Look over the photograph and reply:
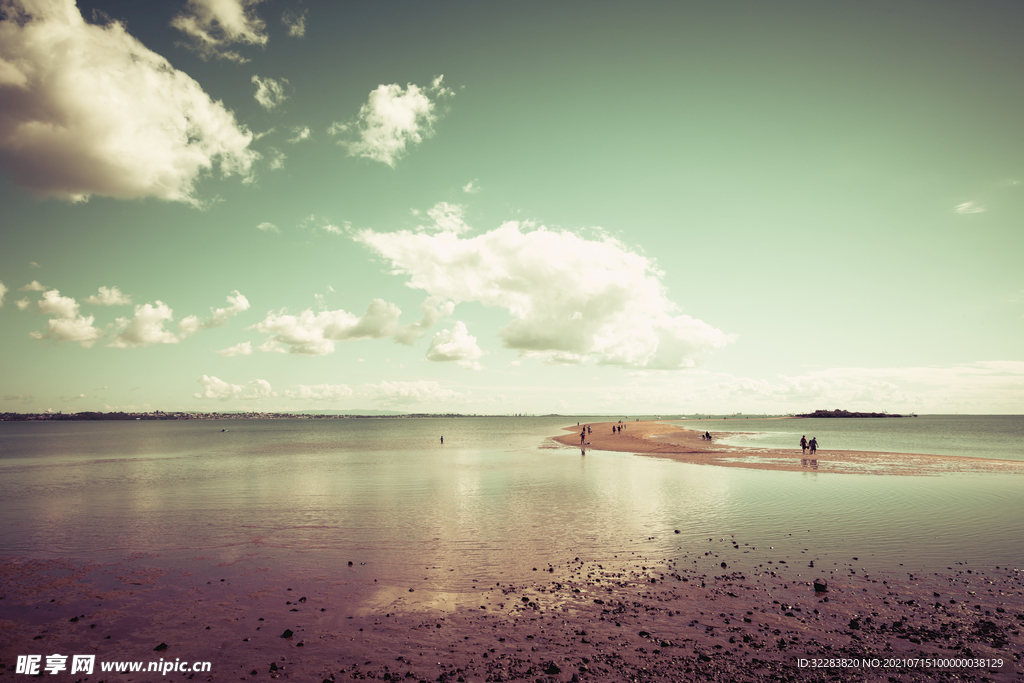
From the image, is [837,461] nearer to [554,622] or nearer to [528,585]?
[528,585]

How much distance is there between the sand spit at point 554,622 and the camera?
33.6 ft

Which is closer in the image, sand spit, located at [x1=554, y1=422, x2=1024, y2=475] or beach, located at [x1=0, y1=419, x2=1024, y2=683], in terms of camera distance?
beach, located at [x1=0, y1=419, x2=1024, y2=683]

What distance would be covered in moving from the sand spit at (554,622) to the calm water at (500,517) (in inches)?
75.5

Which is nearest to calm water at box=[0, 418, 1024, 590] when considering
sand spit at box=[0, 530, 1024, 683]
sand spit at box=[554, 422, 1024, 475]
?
sand spit at box=[0, 530, 1024, 683]

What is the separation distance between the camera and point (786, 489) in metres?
33.2

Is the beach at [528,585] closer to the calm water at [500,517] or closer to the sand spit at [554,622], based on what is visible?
the sand spit at [554,622]

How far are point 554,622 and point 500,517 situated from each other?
13947 millimetres

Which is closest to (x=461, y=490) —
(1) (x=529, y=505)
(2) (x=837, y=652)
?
(1) (x=529, y=505)

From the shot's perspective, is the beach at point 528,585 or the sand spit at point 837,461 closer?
the beach at point 528,585

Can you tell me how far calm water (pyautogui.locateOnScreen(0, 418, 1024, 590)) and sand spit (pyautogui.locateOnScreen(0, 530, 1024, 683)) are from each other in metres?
1.92

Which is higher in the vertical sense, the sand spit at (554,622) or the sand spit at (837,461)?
the sand spit at (554,622)

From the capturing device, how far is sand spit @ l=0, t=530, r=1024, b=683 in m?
10.2

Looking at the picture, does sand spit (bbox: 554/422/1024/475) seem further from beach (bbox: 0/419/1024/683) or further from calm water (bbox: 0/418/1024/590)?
beach (bbox: 0/419/1024/683)

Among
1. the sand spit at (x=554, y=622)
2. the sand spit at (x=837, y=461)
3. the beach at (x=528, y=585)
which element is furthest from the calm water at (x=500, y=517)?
the sand spit at (x=837, y=461)
